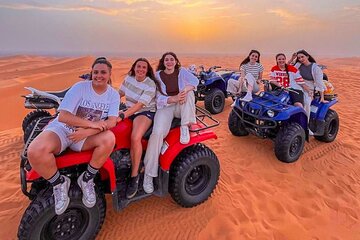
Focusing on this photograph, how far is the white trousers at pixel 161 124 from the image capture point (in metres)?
3.38

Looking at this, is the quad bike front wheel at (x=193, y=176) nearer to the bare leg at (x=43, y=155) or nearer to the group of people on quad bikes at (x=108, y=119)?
the group of people on quad bikes at (x=108, y=119)

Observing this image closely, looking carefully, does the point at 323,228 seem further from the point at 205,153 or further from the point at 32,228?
the point at 32,228

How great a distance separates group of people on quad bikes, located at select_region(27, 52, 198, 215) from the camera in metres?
2.68

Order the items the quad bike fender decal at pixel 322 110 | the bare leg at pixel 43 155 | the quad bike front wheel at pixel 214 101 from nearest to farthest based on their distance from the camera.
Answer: the bare leg at pixel 43 155, the quad bike fender decal at pixel 322 110, the quad bike front wheel at pixel 214 101

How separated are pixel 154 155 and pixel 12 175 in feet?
9.12

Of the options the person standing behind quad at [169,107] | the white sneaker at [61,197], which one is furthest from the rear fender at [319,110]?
the white sneaker at [61,197]

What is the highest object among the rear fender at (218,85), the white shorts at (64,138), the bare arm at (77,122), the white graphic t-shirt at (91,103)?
the white graphic t-shirt at (91,103)

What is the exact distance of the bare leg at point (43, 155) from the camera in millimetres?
2512

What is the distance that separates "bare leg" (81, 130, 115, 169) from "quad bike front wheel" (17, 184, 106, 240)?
Result: 0.37 metres

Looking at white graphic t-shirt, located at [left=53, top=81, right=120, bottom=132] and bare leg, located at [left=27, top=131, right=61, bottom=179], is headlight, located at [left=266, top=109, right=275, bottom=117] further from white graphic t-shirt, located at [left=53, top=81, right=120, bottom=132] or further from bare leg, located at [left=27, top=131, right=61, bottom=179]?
bare leg, located at [left=27, top=131, right=61, bottom=179]

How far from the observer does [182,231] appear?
3.34 m

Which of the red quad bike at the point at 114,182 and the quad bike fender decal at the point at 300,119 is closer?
the red quad bike at the point at 114,182

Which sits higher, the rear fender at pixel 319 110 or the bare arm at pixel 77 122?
the bare arm at pixel 77 122

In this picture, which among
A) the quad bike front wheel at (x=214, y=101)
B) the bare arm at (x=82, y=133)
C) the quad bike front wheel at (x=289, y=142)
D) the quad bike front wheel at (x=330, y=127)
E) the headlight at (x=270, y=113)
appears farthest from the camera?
the quad bike front wheel at (x=214, y=101)
